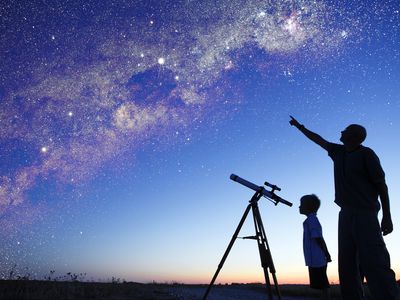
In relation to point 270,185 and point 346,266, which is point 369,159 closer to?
point 346,266

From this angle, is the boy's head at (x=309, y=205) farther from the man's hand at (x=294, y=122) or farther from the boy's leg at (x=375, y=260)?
the boy's leg at (x=375, y=260)

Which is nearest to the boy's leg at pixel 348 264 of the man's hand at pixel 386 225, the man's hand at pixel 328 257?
the man's hand at pixel 386 225

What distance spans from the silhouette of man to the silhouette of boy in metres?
1.62

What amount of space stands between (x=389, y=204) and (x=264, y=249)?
2.27 meters

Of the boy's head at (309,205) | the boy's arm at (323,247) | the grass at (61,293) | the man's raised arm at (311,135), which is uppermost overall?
the man's raised arm at (311,135)

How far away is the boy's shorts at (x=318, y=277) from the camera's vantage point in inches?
212

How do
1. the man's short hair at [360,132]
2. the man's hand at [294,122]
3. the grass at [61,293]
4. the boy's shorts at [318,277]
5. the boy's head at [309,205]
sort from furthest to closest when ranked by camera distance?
1. the grass at [61,293]
2. the boy's head at [309,205]
3. the boy's shorts at [318,277]
4. the man's hand at [294,122]
5. the man's short hair at [360,132]

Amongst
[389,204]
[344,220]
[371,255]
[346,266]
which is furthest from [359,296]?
[389,204]

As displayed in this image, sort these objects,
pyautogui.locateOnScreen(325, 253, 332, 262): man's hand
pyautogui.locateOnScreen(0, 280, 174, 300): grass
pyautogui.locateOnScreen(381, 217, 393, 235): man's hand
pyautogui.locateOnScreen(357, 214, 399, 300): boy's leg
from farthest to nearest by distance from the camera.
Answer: pyautogui.locateOnScreen(0, 280, 174, 300): grass
pyautogui.locateOnScreen(325, 253, 332, 262): man's hand
pyautogui.locateOnScreen(381, 217, 393, 235): man's hand
pyautogui.locateOnScreen(357, 214, 399, 300): boy's leg

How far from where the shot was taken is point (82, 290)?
7414 millimetres

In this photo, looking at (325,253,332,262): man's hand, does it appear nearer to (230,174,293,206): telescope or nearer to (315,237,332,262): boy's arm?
(315,237,332,262): boy's arm

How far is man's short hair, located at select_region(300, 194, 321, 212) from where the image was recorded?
Result: 6073 mm

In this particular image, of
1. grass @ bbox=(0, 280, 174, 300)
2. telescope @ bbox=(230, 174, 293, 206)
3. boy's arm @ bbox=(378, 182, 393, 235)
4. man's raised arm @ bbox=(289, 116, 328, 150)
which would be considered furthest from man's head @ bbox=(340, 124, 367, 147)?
grass @ bbox=(0, 280, 174, 300)

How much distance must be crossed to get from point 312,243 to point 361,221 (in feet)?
7.21
